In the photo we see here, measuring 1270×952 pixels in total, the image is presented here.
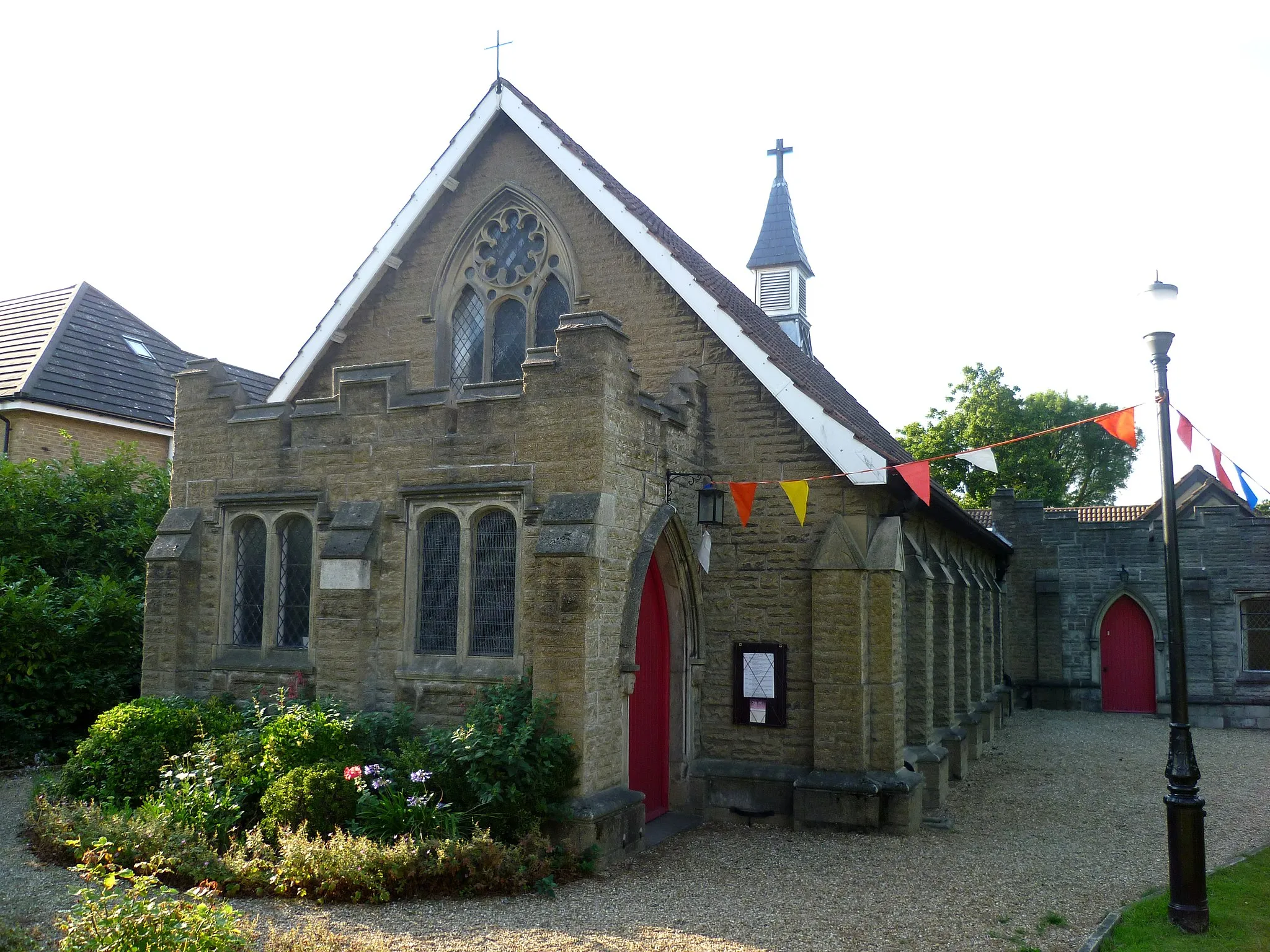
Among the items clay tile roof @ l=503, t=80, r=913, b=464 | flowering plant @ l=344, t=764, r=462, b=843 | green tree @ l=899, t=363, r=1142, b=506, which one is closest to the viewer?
flowering plant @ l=344, t=764, r=462, b=843

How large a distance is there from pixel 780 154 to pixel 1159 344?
19.1 metres

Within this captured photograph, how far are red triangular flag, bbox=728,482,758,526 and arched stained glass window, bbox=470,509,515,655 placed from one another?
2.46 m

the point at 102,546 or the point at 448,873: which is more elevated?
the point at 102,546

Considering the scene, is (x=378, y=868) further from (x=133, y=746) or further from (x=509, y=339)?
(x=509, y=339)

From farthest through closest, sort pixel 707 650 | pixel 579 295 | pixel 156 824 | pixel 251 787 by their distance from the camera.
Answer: pixel 579 295 < pixel 707 650 < pixel 251 787 < pixel 156 824

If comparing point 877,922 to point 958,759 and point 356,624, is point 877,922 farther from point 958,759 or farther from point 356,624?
point 958,759

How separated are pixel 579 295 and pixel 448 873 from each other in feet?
24.6

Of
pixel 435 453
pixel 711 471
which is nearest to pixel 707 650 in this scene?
pixel 711 471

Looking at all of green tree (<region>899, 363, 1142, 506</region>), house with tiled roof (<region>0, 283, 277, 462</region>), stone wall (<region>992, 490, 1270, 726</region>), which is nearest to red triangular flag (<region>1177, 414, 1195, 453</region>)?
house with tiled roof (<region>0, 283, 277, 462</region>)

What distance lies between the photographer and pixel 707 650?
1184cm

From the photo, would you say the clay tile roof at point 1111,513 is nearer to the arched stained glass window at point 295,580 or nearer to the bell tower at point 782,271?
the bell tower at point 782,271

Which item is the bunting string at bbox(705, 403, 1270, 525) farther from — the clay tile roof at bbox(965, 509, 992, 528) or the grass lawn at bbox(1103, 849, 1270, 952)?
the clay tile roof at bbox(965, 509, 992, 528)

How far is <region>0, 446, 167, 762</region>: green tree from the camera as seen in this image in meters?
12.9

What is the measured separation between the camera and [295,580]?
37.2 feet
